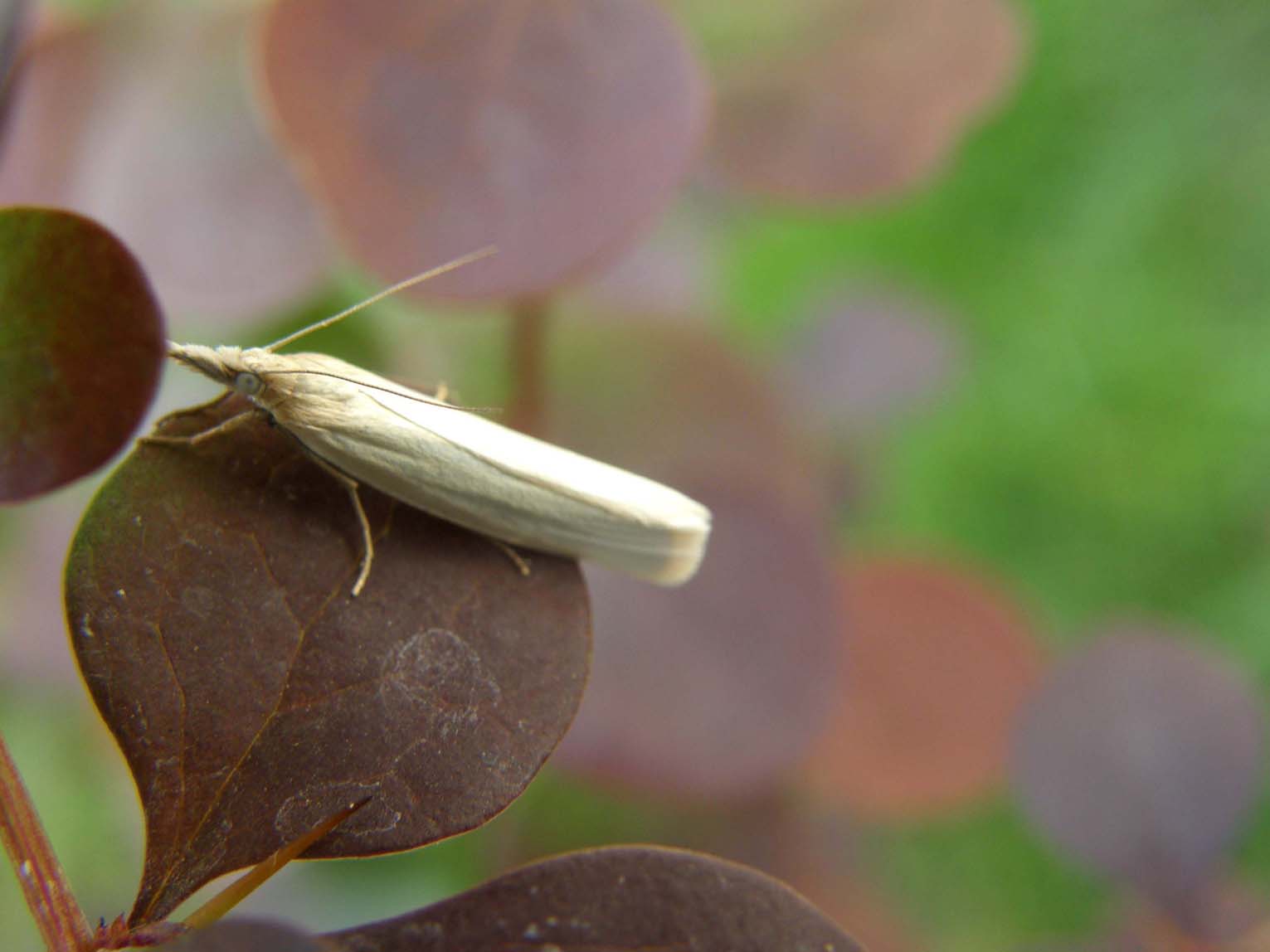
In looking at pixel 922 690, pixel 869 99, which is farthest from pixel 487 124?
pixel 922 690

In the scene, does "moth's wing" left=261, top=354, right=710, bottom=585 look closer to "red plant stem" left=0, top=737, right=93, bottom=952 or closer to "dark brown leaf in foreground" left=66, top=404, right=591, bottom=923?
"dark brown leaf in foreground" left=66, top=404, right=591, bottom=923

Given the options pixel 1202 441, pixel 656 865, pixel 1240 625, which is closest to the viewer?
pixel 656 865

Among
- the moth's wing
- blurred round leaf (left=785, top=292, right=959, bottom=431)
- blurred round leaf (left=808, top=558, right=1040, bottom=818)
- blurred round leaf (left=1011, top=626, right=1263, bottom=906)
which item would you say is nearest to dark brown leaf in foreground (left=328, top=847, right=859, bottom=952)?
the moth's wing

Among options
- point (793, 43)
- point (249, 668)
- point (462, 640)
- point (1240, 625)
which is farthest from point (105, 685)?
point (1240, 625)

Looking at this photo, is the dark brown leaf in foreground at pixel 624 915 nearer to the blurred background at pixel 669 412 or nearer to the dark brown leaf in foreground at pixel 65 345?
the dark brown leaf in foreground at pixel 65 345

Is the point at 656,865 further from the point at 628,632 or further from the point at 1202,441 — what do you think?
the point at 1202,441

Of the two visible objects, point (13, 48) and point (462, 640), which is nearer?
point (462, 640)
